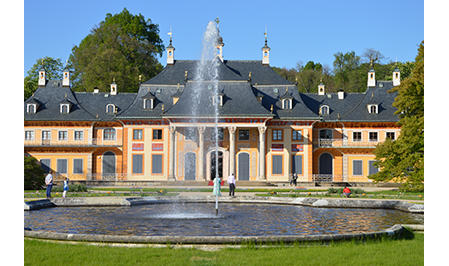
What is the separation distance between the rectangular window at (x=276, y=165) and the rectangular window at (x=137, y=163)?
1329 centimetres

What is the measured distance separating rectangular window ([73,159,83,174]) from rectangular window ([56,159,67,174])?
91cm

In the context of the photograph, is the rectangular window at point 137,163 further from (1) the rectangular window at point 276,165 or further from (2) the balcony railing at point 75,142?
(1) the rectangular window at point 276,165

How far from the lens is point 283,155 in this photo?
4950cm

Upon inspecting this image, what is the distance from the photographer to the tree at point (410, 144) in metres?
31.3

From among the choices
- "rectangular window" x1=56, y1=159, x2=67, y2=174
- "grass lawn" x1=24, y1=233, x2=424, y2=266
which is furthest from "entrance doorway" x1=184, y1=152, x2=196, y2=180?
"grass lawn" x1=24, y1=233, x2=424, y2=266

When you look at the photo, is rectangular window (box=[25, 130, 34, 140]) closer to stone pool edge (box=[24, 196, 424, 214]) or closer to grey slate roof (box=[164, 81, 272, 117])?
grey slate roof (box=[164, 81, 272, 117])

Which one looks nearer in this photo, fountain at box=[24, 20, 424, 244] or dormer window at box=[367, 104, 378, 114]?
fountain at box=[24, 20, 424, 244]

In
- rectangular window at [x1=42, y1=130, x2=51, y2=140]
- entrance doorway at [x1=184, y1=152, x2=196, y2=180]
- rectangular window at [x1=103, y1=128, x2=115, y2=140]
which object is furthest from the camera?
rectangular window at [x1=103, y1=128, x2=115, y2=140]

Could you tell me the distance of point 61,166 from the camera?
51125mm

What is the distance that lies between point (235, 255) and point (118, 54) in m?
56.4

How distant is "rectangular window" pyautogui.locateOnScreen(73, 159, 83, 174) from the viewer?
51.2 metres

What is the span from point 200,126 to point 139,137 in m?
7.18
